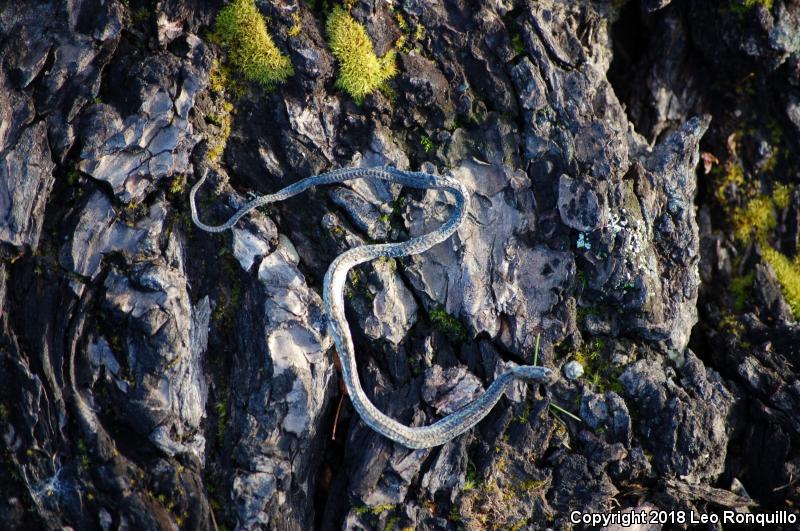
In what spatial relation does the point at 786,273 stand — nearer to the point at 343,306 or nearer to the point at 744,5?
the point at 744,5

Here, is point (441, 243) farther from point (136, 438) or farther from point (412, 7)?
point (136, 438)

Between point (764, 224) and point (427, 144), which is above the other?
point (427, 144)

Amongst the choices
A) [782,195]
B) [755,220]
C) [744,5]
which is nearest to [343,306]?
[755,220]

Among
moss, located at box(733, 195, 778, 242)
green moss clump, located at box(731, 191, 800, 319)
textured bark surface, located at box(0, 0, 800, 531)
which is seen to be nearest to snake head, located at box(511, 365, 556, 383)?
textured bark surface, located at box(0, 0, 800, 531)

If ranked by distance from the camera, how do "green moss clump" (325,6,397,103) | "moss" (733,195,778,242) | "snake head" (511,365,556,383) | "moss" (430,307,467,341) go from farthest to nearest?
"moss" (733,195,778,242) < "green moss clump" (325,6,397,103) < "moss" (430,307,467,341) < "snake head" (511,365,556,383)

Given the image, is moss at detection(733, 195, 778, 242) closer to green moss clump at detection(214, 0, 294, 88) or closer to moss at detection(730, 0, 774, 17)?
moss at detection(730, 0, 774, 17)

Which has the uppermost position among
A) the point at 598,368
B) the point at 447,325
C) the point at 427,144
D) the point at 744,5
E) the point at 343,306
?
the point at 744,5
